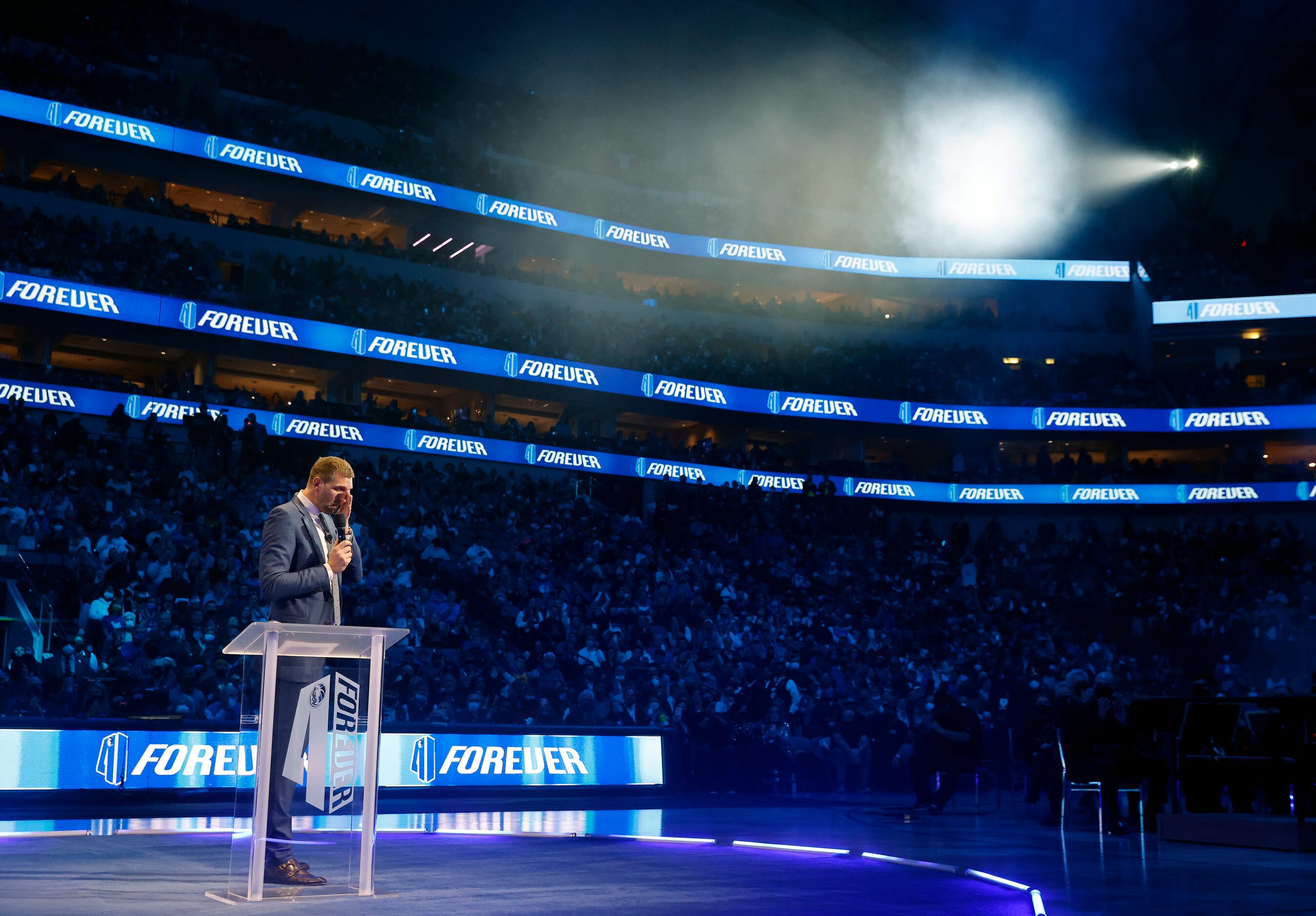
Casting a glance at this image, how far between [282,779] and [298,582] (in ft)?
2.84

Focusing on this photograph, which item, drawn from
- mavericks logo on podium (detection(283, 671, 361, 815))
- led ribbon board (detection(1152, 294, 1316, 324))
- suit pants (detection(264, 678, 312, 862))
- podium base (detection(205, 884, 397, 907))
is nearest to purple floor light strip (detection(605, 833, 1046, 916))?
podium base (detection(205, 884, 397, 907))

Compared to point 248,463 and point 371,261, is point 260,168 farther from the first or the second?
point 248,463

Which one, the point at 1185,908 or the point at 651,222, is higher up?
the point at 651,222

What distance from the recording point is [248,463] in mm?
22469

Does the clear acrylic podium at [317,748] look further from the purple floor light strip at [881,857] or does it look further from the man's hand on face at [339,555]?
the purple floor light strip at [881,857]

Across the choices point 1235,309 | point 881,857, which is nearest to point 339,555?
point 881,857

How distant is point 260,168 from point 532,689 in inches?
782

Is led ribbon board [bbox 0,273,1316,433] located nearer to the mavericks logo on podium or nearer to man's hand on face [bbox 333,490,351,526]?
man's hand on face [bbox 333,490,351,526]

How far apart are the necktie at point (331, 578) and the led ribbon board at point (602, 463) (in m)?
18.0

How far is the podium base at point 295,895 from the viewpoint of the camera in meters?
4.95

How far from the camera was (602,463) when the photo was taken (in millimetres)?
32281

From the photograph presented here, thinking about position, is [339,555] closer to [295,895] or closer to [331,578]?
[331,578]

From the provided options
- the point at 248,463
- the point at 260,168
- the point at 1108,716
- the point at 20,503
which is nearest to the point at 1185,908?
the point at 1108,716

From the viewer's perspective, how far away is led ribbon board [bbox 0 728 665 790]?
33.6 ft
